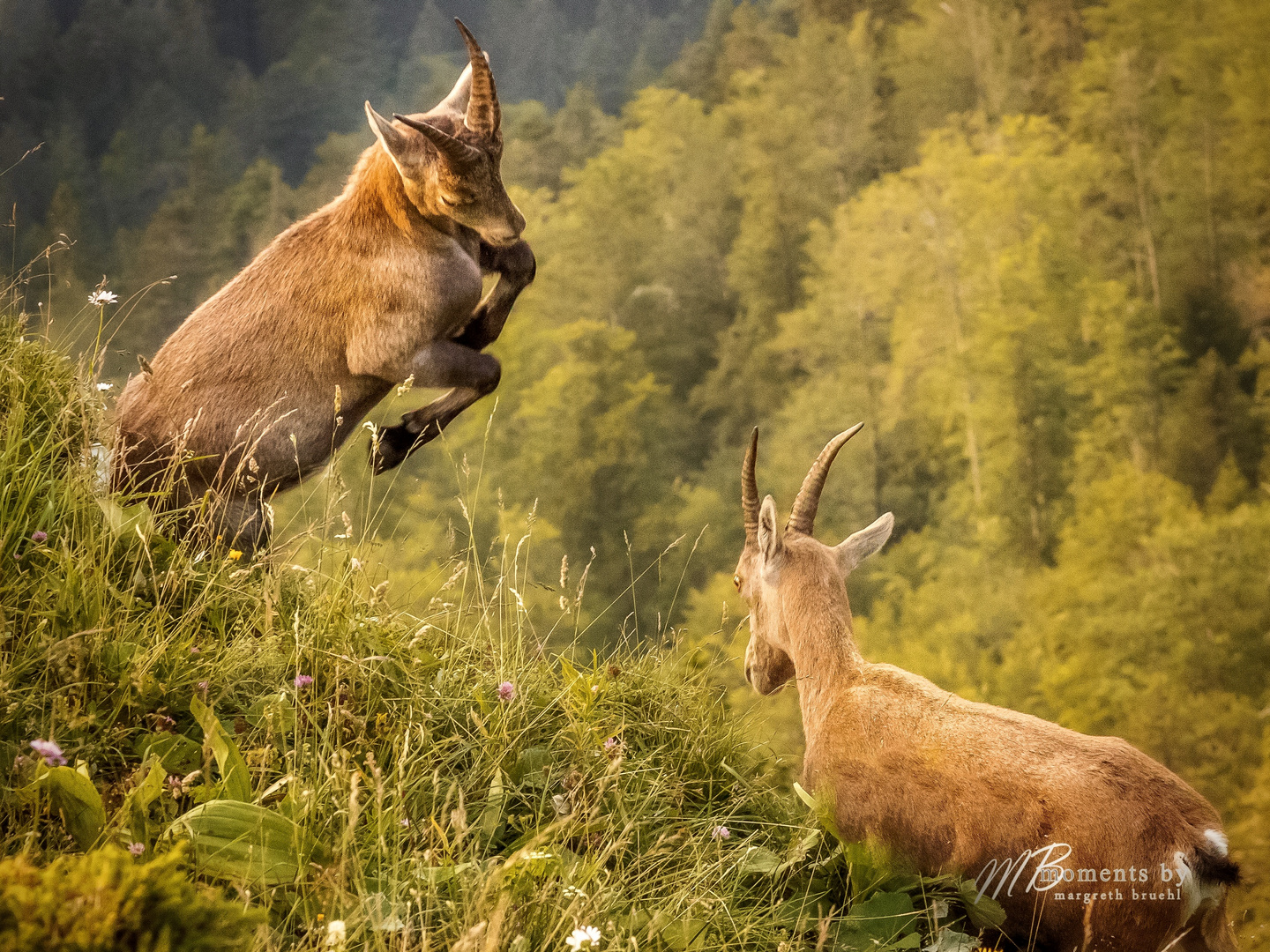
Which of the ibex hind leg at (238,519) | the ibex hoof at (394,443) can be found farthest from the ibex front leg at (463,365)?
the ibex hind leg at (238,519)

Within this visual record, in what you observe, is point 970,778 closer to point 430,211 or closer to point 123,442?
point 430,211

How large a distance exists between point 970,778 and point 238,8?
150ft

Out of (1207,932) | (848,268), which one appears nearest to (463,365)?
(1207,932)

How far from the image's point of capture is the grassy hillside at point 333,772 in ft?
6.99

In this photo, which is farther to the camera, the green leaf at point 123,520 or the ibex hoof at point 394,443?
the ibex hoof at point 394,443

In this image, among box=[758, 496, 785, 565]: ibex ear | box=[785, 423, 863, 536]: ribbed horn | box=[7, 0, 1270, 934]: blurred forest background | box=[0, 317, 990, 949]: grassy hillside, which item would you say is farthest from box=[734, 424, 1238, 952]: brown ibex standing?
box=[7, 0, 1270, 934]: blurred forest background

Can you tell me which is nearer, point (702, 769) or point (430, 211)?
point (702, 769)

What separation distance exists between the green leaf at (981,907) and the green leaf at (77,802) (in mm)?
2262

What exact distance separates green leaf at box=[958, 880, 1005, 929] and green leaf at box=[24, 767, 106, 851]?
2262 millimetres

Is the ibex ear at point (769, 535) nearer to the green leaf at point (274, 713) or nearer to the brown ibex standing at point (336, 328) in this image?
the brown ibex standing at point (336, 328)

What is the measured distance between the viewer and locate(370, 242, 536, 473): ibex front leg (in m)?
4.05

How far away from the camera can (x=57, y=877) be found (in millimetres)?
1508

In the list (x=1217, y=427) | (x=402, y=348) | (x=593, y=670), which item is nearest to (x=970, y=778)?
(x=593, y=670)

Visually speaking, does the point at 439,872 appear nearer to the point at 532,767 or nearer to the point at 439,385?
the point at 532,767
